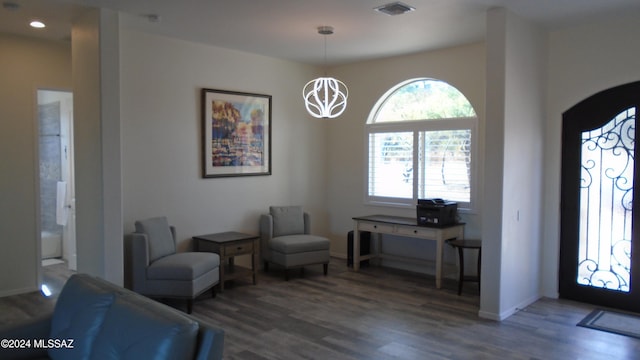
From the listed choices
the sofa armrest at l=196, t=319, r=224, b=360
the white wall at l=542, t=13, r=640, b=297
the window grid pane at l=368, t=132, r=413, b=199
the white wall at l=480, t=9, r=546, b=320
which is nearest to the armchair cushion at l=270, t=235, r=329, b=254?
the window grid pane at l=368, t=132, r=413, b=199

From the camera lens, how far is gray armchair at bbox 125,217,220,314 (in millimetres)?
4602

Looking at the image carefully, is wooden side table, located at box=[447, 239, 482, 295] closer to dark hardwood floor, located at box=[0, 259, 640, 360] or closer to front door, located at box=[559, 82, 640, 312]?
dark hardwood floor, located at box=[0, 259, 640, 360]

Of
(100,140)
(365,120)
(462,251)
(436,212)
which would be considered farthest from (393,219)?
(100,140)

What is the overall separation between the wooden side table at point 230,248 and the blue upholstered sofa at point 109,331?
254 centimetres

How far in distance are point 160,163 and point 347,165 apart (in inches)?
109

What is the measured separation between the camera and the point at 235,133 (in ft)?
19.7

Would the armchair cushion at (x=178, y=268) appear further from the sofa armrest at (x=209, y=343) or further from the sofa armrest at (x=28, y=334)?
the sofa armrest at (x=209, y=343)

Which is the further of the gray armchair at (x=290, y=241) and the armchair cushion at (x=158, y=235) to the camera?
the gray armchair at (x=290, y=241)

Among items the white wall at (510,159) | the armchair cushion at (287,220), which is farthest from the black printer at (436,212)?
the armchair cushion at (287,220)

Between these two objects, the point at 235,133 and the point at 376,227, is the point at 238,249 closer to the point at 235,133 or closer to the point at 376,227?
the point at 235,133

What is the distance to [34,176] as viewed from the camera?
5.32 metres

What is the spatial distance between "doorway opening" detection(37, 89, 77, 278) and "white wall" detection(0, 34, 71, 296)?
1.11m

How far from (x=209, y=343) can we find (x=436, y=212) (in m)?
3.90

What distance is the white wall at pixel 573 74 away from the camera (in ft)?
15.1
